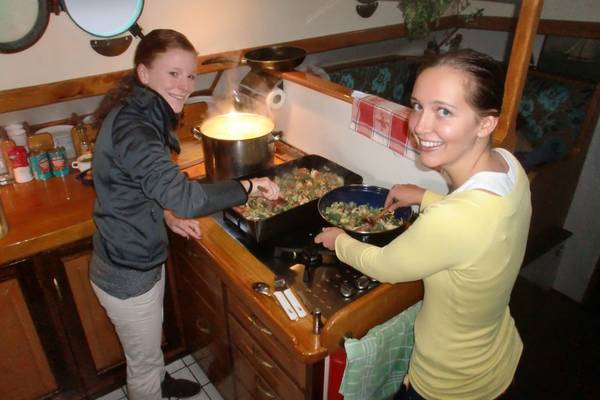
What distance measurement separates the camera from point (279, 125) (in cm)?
253

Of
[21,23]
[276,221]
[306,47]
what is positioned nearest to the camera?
[276,221]

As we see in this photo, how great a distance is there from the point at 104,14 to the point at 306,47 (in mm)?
1156

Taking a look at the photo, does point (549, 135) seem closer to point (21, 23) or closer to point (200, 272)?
point (200, 272)

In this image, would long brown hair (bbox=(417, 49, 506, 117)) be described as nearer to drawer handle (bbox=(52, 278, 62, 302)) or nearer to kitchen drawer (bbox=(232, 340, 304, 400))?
kitchen drawer (bbox=(232, 340, 304, 400))

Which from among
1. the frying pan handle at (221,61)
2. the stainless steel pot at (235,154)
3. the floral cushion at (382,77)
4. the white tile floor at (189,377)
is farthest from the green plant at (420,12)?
the white tile floor at (189,377)

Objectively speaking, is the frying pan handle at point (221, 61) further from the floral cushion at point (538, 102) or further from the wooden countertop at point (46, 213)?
the floral cushion at point (538, 102)

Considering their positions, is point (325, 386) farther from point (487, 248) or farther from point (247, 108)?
point (247, 108)

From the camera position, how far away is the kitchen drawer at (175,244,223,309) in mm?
1855

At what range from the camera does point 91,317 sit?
212cm

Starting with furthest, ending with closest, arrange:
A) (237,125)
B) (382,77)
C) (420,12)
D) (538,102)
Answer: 1. (382,77)
2. (538,102)
3. (420,12)
4. (237,125)

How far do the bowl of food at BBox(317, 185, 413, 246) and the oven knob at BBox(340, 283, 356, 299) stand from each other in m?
0.17

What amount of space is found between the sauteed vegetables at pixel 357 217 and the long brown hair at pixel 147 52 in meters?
0.78

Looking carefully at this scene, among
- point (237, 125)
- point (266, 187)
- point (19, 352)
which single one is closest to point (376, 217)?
point (266, 187)

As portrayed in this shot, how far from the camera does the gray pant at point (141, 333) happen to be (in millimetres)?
1783
